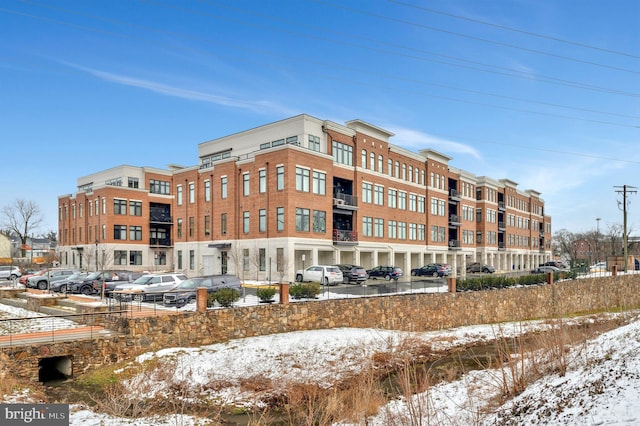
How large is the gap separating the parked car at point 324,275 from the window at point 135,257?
108 feet

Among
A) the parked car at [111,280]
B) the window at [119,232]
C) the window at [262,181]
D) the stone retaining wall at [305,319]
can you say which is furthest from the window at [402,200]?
the window at [119,232]

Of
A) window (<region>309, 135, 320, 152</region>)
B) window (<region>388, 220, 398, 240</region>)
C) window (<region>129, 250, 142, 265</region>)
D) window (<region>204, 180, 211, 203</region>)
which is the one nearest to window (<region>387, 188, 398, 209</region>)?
window (<region>388, 220, 398, 240</region>)

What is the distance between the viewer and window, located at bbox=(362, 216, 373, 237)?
50378 millimetres

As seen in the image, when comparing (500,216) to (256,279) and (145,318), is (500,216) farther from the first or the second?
(145,318)

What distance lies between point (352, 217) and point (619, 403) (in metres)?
42.5

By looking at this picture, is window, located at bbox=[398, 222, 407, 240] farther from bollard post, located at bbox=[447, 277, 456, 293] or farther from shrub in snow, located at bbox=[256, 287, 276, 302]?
shrub in snow, located at bbox=[256, 287, 276, 302]

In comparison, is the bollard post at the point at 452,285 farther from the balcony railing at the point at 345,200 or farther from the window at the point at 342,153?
the window at the point at 342,153

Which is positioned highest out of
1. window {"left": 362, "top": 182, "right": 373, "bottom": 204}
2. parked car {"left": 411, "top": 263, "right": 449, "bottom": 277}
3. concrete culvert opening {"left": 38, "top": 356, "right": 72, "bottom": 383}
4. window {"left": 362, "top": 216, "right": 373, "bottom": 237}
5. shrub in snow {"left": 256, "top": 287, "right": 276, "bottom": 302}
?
window {"left": 362, "top": 182, "right": 373, "bottom": 204}

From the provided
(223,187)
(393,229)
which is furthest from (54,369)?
(393,229)

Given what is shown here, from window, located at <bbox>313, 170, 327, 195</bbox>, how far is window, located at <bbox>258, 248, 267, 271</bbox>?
7194mm

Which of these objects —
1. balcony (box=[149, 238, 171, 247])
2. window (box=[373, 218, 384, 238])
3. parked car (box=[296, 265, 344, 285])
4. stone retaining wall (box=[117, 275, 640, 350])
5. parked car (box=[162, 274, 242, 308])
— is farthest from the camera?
balcony (box=[149, 238, 171, 247])

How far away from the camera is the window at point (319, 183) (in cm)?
4445

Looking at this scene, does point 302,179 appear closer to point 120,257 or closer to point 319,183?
point 319,183

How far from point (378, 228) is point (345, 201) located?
22.2 ft
